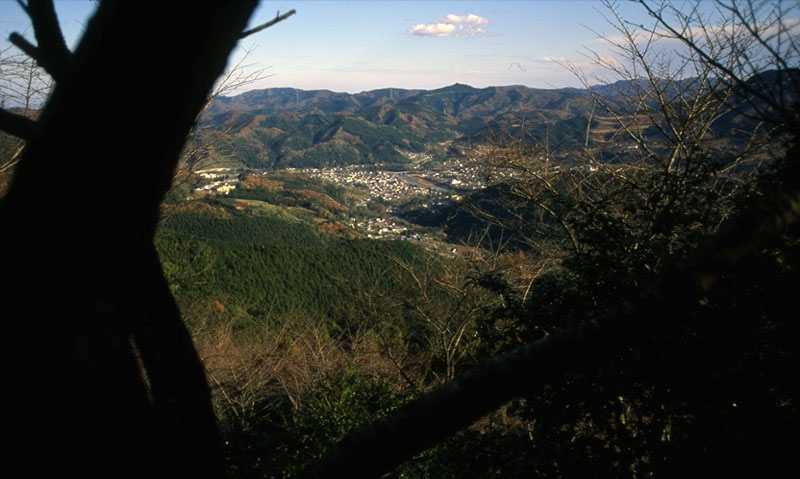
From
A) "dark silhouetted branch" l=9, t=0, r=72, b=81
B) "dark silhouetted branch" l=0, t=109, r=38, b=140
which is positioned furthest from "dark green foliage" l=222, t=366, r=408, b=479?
"dark silhouetted branch" l=9, t=0, r=72, b=81

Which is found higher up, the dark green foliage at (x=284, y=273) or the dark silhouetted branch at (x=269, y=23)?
the dark silhouetted branch at (x=269, y=23)

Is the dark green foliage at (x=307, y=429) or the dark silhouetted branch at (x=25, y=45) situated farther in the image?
the dark green foliage at (x=307, y=429)

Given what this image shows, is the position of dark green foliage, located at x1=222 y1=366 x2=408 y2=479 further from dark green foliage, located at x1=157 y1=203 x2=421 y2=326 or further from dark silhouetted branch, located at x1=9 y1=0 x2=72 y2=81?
dark green foliage, located at x1=157 y1=203 x2=421 y2=326

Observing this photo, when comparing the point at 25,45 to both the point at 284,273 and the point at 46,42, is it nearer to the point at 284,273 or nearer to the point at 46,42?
the point at 46,42

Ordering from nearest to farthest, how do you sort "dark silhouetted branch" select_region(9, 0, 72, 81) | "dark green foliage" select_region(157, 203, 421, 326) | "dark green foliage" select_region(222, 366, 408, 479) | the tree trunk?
the tree trunk < "dark silhouetted branch" select_region(9, 0, 72, 81) < "dark green foliage" select_region(222, 366, 408, 479) < "dark green foliage" select_region(157, 203, 421, 326)

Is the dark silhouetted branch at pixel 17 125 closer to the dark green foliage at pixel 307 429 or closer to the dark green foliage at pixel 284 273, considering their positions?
the dark green foliage at pixel 307 429

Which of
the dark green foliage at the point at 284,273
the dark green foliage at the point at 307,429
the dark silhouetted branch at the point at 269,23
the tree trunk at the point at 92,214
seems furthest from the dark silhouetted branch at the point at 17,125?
the dark green foliage at the point at 284,273

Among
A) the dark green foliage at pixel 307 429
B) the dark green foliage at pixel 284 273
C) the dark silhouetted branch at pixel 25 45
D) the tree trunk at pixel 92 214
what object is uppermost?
the dark silhouetted branch at pixel 25 45

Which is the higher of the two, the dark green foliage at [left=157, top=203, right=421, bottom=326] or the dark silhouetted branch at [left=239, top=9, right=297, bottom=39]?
the dark silhouetted branch at [left=239, top=9, right=297, bottom=39]

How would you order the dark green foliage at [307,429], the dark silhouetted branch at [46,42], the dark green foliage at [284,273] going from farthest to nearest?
the dark green foliage at [284,273] → the dark green foliage at [307,429] → the dark silhouetted branch at [46,42]
